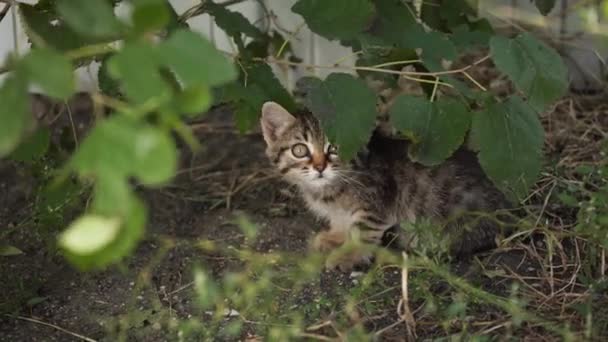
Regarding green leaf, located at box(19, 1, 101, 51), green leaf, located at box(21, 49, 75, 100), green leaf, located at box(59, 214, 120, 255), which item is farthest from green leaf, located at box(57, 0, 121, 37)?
green leaf, located at box(19, 1, 101, 51)

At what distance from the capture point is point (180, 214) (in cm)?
347

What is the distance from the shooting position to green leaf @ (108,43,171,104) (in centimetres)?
139

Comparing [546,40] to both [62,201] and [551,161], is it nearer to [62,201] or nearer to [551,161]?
[551,161]

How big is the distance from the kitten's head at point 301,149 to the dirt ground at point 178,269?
0.22 m

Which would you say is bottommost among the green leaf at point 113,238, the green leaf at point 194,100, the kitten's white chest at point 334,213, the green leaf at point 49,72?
the kitten's white chest at point 334,213

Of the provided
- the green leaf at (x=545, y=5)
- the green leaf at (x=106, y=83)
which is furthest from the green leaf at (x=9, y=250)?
the green leaf at (x=545, y=5)

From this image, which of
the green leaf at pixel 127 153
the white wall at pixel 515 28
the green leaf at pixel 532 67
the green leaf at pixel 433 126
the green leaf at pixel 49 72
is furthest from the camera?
the white wall at pixel 515 28

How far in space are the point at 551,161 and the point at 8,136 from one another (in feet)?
7.18

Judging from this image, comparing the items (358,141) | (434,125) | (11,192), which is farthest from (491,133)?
(11,192)

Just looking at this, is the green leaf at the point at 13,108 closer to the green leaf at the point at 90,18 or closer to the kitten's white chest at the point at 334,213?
the green leaf at the point at 90,18

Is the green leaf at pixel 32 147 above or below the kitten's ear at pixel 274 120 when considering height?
above

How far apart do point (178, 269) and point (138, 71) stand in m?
1.68

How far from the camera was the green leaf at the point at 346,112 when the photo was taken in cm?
262

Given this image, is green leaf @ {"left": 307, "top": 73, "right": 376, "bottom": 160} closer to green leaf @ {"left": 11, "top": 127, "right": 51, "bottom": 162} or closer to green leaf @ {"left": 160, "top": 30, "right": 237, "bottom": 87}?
green leaf @ {"left": 11, "top": 127, "right": 51, "bottom": 162}
